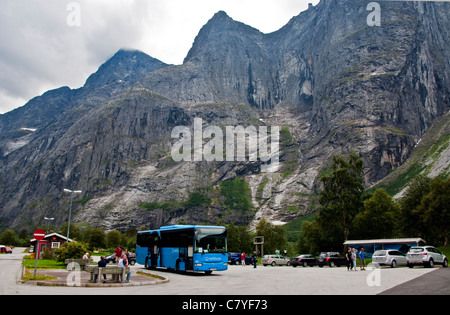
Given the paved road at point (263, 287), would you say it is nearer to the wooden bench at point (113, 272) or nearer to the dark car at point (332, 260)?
the wooden bench at point (113, 272)

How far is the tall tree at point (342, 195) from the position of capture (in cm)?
5812

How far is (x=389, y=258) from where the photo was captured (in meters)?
33.9

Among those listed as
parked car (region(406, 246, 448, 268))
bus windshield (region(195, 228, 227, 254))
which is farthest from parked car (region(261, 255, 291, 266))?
bus windshield (region(195, 228, 227, 254))

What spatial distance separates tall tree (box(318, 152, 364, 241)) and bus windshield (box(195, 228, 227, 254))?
3433cm

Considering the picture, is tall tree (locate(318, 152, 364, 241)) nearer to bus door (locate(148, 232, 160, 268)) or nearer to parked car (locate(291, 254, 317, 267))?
parked car (locate(291, 254, 317, 267))

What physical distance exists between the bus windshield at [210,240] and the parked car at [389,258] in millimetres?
16119

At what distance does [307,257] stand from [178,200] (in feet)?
502

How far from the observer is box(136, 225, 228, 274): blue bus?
2833 centimetres

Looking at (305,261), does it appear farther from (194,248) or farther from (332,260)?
(194,248)

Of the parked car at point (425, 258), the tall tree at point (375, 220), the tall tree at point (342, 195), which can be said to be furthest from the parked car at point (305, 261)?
the tall tree at point (375, 220)

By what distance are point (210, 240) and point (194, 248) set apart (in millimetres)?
1482
